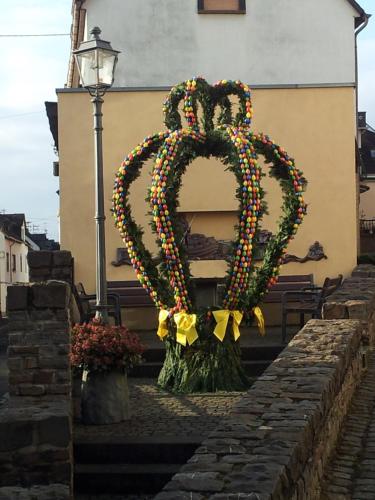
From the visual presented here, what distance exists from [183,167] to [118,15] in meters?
8.74

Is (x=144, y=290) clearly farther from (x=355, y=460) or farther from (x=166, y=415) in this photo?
(x=355, y=460)

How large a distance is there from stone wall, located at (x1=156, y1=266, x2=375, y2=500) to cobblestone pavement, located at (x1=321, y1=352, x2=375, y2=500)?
10 cm

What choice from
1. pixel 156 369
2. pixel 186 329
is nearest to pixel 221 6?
pixel 156 369

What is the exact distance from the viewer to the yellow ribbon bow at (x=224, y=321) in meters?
9.32

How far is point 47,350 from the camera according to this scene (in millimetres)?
7164

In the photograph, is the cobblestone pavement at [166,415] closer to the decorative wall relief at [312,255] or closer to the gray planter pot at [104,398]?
the gray planter pot at [104,398]

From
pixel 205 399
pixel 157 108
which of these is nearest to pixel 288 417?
pixel 205 399

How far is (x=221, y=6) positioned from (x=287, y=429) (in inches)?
565

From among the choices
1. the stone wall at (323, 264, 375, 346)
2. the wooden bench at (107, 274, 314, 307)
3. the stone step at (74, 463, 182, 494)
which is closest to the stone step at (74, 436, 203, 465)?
the stone step at (74, 463, 182, 494)

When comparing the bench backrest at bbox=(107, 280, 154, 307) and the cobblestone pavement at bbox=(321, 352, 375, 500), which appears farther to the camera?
the bench backrest at bbox=(107, 280, 154, 307)

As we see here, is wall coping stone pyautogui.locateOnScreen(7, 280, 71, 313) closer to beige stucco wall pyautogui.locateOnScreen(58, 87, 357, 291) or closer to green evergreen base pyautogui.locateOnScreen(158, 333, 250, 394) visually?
green evergreen base pyautogui.locateOnScreen(158, 333, 250, 394)

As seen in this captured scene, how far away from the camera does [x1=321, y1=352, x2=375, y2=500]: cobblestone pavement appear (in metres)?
5.57

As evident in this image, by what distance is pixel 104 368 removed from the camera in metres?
8.09

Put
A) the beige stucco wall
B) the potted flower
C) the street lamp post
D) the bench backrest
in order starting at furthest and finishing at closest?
the beige stucco wall
the bench backrest
the street lamp post
the potted flower
